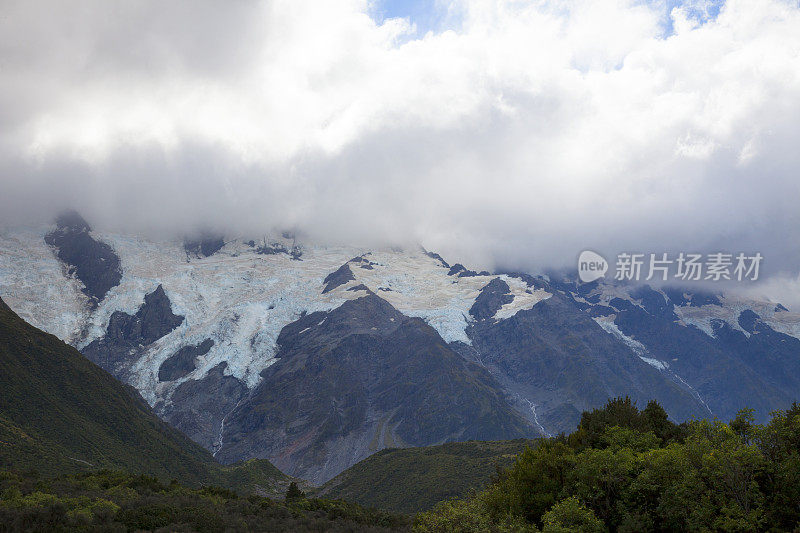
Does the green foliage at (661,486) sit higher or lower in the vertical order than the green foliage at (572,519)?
higher

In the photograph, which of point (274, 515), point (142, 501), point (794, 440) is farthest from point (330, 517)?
point (794, 440)

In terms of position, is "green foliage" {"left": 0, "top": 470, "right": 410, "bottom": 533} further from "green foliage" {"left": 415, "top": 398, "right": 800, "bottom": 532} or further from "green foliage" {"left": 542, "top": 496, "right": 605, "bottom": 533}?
"green foliage" {"left": 542, "top": 496, "right": 605, "bottom": 533}

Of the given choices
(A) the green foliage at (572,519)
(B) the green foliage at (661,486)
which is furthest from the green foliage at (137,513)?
(A) the green foliage at (572,519)

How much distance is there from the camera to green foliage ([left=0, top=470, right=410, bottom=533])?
5447 centimetres

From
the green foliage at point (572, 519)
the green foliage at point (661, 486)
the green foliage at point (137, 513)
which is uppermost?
the green foliage at point (661, 486)

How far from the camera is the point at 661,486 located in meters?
46.1

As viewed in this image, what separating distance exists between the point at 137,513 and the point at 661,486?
52.1 metres

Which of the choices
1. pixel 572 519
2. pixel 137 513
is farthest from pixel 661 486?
pixel 137 513

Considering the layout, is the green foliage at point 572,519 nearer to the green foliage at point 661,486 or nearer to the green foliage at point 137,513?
the green foliage at point 661,486

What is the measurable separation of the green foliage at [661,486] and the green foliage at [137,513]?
24945 mm

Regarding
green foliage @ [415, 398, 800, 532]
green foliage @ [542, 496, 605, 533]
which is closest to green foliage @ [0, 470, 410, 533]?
green foliage @ [415, 398, 800, 532]

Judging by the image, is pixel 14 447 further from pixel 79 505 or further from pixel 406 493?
pixel 406 493

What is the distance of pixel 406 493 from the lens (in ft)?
629

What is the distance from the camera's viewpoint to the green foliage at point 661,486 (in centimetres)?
3894
